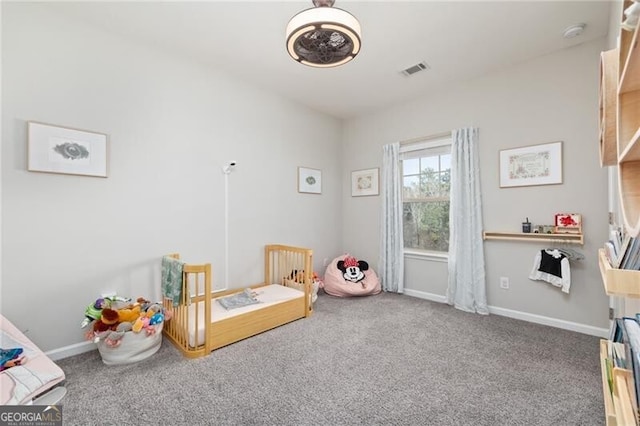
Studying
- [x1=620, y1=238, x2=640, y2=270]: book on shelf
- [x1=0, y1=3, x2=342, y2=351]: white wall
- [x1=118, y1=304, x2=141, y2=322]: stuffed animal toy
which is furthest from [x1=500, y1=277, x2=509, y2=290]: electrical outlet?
[x1=118, y1=304, x2=141, y2=322]: stuffed animal toy

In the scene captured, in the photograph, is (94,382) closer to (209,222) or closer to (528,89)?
(209,222)

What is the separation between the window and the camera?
11.5 feet

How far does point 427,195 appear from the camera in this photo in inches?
Answer: 144

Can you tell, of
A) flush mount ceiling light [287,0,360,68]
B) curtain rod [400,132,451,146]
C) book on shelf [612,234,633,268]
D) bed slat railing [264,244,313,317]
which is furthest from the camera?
curtain rod [400,132,451,146]

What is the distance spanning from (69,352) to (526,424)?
3097 mm

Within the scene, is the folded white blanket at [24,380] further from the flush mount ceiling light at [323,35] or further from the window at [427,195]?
the window at [427,195]

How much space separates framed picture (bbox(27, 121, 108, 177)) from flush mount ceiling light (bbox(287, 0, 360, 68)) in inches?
69.7

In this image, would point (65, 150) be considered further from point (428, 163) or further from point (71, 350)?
point (428, 163)

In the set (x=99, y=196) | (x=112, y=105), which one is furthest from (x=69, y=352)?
(x=112, y=105)

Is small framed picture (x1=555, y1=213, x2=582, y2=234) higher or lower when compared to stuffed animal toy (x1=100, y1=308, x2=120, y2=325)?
higher

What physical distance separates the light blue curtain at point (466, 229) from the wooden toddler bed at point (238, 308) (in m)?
1.70

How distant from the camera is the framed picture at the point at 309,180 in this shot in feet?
12.7

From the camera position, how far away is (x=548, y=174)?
2680mm

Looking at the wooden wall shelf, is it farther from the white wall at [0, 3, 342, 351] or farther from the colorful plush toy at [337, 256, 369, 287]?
the white wall at [0, 3, 342, 351]
